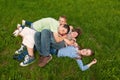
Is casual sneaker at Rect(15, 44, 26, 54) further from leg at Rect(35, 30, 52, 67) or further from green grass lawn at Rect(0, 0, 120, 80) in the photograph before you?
leg at Rect(35, 30, 52, 67)

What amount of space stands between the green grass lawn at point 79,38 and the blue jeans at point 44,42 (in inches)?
11.7

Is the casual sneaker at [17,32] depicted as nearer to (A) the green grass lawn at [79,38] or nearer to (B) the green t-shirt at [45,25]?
(A) the green grass lawn at [79,38]

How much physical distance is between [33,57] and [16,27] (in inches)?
64.2

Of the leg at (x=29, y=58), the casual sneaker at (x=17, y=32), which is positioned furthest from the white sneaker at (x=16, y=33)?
the leg at (x=29, y=58)

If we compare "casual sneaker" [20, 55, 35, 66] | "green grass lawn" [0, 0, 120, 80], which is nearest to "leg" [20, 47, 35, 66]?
"casual sneaker" [20, 55, 35, 66]

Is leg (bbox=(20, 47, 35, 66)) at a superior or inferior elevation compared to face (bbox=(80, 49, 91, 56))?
superior

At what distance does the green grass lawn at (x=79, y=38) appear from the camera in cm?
764

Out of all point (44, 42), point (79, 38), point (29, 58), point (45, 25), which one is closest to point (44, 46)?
point (44, 42)

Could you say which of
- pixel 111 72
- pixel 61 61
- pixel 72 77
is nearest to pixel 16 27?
pixel 61 61

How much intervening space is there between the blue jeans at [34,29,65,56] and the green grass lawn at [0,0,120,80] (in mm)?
297

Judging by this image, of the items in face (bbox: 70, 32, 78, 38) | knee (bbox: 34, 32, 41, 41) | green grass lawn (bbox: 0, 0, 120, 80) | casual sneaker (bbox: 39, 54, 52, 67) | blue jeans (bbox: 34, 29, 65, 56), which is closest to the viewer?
green grass lawn (bbox: 0, 0, 120, 80)

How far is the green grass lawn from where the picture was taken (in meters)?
7.64

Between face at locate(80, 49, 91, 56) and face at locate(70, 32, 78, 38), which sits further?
face at locate(70, 32, 78, 38)

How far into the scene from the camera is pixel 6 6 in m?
10.3
